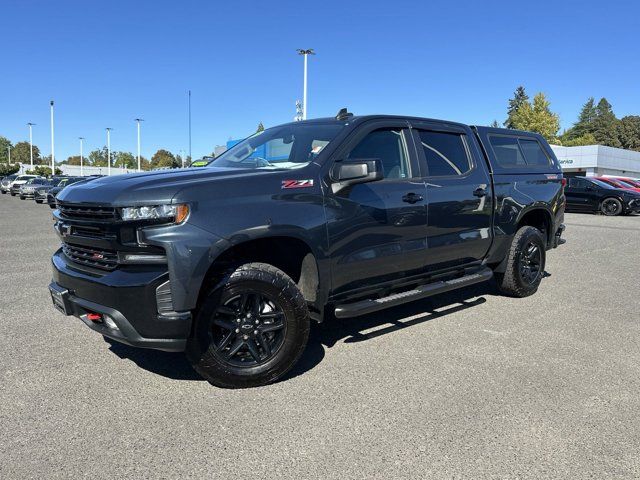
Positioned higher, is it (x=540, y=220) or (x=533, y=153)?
(x=533, y=153)

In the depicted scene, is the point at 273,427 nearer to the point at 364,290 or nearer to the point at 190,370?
the point at 190,370

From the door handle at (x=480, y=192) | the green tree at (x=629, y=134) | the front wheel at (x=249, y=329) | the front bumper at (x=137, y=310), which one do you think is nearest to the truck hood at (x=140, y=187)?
the front bumper at (x=137, y=310)

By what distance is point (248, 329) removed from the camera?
336 cm

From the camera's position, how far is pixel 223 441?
2762 mm

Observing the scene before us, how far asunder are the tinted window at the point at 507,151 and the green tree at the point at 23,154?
152 metres

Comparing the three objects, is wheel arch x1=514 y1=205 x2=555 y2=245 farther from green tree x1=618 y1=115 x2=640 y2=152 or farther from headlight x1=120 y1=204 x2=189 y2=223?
green tree x1=618 y1=115 x2=640 y2=152

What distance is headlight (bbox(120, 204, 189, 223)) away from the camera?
3.03m

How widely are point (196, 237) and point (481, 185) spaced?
3301mm

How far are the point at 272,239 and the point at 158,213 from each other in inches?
33.4

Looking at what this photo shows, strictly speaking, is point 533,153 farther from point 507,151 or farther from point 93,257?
point 93,257

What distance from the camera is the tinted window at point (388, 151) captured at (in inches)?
166

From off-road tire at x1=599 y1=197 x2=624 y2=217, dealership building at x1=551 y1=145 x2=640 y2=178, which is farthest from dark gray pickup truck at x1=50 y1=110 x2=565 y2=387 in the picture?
dealership building at x1=551 y1=145 x2=640 y2=178

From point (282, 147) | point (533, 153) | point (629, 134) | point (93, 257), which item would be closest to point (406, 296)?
point (282, 147)

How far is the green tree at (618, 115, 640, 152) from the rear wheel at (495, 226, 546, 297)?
128011 millimetres
